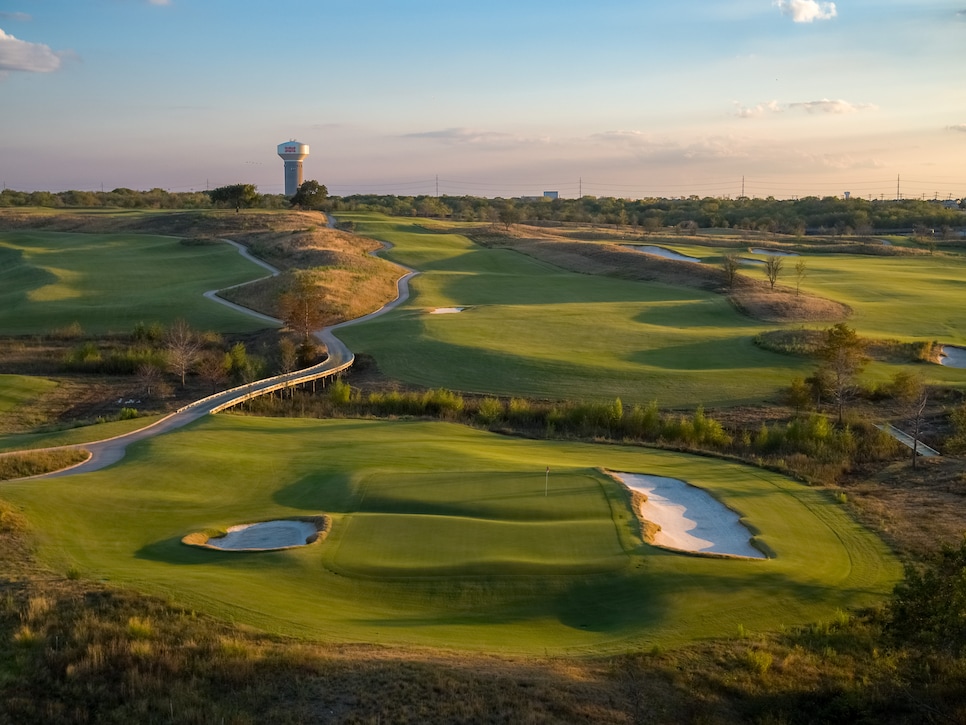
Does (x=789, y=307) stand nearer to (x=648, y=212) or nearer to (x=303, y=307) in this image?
(x=303, y=307)

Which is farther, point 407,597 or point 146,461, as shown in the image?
point 146,461

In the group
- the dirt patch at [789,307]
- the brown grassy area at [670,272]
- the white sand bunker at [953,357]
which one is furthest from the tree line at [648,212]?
the white sand bunker at [953,357]

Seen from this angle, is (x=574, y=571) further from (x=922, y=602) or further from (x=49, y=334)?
(x=49, y=334)

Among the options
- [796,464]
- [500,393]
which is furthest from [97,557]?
[500,393]

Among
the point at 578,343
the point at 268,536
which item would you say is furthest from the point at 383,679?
the point at 578,343

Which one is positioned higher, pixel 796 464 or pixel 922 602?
pixel 922 602

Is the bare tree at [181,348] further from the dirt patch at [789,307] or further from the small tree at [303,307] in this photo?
the dirt patch at [789,307]
